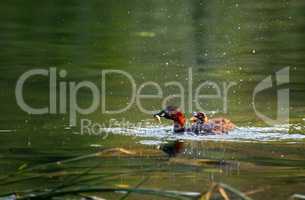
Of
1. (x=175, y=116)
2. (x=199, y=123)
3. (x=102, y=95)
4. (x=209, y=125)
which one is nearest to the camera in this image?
(x=209, y=125)

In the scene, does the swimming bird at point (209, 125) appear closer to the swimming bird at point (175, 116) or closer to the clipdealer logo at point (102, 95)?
the swimming bird at point (175, 116)

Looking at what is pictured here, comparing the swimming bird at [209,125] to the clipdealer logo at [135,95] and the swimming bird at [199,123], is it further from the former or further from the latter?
the clipdealer logo at [135,95]

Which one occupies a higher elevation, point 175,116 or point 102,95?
point 102,95

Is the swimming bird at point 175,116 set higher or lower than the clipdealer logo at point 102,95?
lower

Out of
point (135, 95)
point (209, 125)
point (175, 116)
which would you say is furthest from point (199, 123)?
point (135, 95)

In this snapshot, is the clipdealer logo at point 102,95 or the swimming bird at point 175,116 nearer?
the swimming bird at point 175,116

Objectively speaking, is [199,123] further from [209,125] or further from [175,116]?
[175,116]

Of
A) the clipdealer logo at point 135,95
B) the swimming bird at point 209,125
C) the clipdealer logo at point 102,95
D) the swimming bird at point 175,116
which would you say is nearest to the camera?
the swimming bird at point 209,125

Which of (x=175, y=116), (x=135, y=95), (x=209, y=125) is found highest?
(x=135, y=95)

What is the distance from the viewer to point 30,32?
69.9 feet

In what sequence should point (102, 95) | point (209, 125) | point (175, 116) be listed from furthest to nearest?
1. point (102, 95)
2. point (175, 116)
3. point (209, 125)

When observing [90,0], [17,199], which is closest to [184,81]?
[17,199]

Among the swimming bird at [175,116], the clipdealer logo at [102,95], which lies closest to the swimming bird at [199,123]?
the swimming bird at [175,116]

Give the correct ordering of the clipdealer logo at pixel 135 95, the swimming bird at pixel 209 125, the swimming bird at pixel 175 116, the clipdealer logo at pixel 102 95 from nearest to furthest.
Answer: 1. the swimming bird at pixel 209 125
2. the swimming bird at pixel 175 116
3. the clipdealer logo at pixel 135 95
4. the clipdealer logo at pixel 102 95
